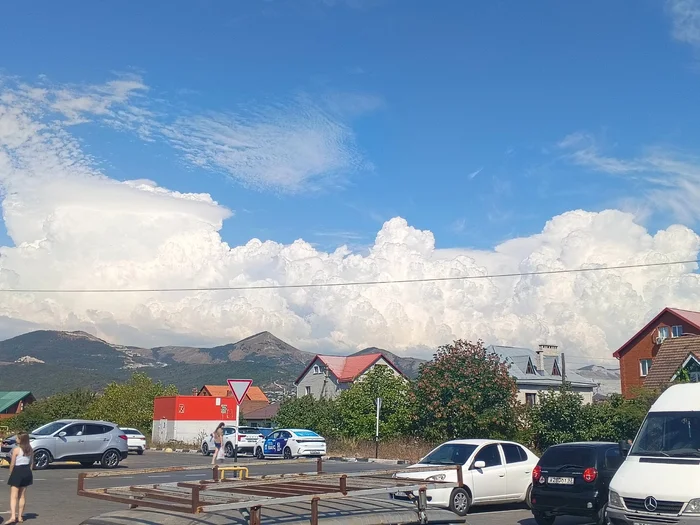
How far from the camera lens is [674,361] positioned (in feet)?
121

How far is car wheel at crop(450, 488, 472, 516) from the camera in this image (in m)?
14.7

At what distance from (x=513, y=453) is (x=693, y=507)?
722cm

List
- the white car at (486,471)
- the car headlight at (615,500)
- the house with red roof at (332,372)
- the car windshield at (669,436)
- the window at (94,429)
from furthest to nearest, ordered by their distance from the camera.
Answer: the house with red roof at (332,372) → the window at (94,429) → the white car at (486,471) → the car windshield at (669,436) → the car headlight at (615,500)

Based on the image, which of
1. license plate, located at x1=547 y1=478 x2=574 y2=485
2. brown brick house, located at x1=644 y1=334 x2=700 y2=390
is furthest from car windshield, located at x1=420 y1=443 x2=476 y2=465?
brown brick house, located at x1=644 y1=334 x2=700 y2=390

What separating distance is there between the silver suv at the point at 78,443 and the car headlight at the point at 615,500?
22.3 m

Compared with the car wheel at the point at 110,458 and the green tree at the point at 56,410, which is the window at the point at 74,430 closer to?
the car wheel at the point at 110,458

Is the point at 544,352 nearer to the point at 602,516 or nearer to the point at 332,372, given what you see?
the point at 332,372

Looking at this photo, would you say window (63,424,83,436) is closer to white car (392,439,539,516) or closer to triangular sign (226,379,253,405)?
triangular sign (226,379,253,405)

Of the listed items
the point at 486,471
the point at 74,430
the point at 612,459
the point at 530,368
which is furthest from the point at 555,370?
the point at 612,459

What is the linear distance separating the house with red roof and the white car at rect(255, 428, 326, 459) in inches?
1231

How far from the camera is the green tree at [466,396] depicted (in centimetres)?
3234

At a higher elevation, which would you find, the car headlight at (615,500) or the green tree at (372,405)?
the green tree at (372,405)

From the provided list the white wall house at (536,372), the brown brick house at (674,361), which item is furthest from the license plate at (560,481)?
the white wall house at (536,372)

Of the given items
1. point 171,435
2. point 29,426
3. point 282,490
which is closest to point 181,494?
point 282,490
